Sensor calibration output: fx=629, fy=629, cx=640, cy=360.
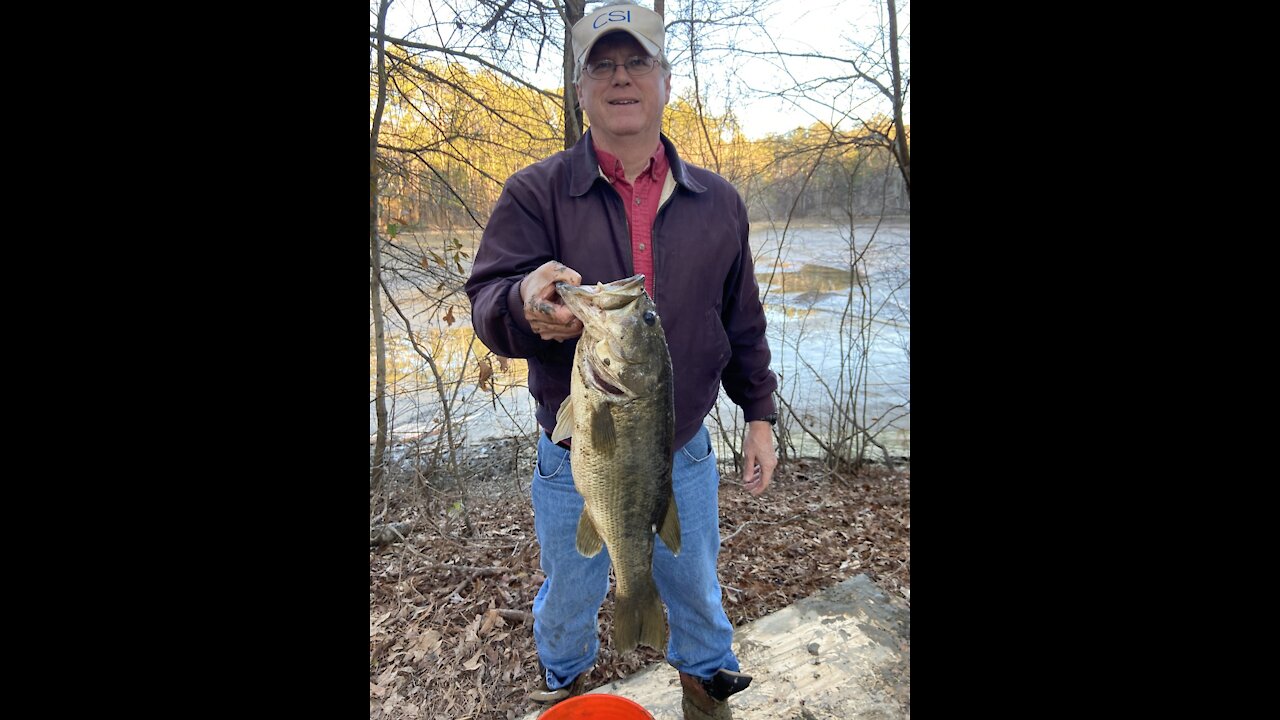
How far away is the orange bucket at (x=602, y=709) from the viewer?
7.17 feet

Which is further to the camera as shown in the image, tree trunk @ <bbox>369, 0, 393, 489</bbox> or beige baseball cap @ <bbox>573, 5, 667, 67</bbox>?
tree trunk @ <bbox>369, 0, 393, 489</bbox>

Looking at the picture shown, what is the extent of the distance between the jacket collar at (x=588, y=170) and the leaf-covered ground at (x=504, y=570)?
224 cm

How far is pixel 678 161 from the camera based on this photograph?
2158 millimetres

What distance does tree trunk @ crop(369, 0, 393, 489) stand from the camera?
14.4 ft

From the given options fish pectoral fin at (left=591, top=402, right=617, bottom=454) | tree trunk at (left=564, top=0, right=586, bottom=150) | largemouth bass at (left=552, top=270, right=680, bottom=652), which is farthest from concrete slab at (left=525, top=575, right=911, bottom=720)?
tree trunk at (left=564, top=0, right=586, bottom=150)

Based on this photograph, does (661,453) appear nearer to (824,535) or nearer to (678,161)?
(678,161)

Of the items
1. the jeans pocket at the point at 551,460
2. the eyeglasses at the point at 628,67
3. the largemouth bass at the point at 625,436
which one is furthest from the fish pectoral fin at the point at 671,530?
the eyeglasses at the point at 628,67

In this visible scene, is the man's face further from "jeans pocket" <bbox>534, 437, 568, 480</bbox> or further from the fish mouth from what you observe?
"jeans pocket" <bbox>534, 437, 568, 480</bbox>

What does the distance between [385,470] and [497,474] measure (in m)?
1.18

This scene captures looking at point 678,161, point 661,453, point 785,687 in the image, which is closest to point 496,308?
point 661,453

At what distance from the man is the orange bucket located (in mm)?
282

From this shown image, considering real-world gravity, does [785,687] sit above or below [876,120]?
below

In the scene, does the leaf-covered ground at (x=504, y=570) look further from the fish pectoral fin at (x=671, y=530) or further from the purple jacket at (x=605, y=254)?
the purple jacket at (x=605, y=254)
